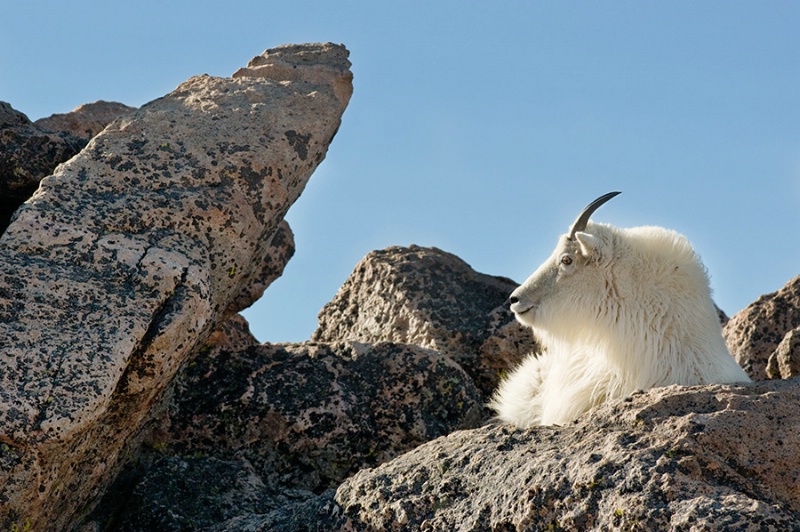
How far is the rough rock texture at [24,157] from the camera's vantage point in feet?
25.3

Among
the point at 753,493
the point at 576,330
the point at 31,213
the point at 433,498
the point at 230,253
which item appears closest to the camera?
the point at 753,493

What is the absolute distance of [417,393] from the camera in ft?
25.6

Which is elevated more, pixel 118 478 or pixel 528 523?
pixel 528 523

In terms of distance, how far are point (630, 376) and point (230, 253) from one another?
263 cm

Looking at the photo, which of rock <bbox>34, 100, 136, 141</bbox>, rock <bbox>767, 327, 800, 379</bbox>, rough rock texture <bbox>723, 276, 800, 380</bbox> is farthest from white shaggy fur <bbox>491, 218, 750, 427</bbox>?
rock <bbox>34, 100, 136, 141</bbox>

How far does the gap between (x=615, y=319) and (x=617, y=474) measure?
251 centimetres

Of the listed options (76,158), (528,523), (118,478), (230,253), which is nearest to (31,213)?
(76,158)

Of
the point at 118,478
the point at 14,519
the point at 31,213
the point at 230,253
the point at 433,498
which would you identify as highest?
the point at 230,253

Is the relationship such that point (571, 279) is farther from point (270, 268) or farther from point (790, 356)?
point (270, 268)

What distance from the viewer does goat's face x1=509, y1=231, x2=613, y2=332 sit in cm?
736

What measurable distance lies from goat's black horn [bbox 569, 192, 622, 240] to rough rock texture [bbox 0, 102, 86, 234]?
141 inches

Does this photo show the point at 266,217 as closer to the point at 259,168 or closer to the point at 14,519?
the point at 259,168

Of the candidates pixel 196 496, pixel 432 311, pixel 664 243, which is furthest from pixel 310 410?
pixel 664 243

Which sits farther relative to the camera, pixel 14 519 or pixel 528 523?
pixel 14 519
